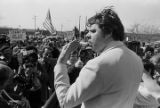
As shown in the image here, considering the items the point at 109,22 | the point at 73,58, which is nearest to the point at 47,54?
the point at 73,58

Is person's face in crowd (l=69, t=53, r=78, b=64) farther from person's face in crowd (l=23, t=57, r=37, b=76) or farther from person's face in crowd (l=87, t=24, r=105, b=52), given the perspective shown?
person's face in crowd (l=87, t=24, r=105, b=52)

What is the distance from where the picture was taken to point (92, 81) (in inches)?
81.6

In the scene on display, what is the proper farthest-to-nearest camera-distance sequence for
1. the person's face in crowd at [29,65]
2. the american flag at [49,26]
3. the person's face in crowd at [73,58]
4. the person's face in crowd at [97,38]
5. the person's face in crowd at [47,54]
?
1. the american flag at [49,26]
2. the person's face in crowd at [47,54]
3. the person's face in crowd at [73,58]
4. the person's face in crowd at [29,65]
5. the person's face in crowd at [97,38]

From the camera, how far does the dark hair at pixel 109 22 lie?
227 centimetres

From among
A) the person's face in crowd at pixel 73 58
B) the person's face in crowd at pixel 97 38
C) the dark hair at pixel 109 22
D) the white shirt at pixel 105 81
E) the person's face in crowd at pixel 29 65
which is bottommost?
the person's face in crowd at pixel 29 65

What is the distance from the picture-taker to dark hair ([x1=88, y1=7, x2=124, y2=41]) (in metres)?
2.27

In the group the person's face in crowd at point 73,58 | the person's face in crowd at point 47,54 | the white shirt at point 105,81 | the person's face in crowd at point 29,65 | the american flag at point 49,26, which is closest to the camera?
the white shirt at point 105,81

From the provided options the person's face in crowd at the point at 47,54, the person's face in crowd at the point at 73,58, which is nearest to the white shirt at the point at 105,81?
the person's face in crowd at the point at 73,58

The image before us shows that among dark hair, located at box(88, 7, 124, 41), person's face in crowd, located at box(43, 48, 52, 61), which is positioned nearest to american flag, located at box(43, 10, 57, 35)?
person's face in crowd, located at box(43, 48, 52, 61)

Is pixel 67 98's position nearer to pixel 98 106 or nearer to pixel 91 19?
pixel 98 106

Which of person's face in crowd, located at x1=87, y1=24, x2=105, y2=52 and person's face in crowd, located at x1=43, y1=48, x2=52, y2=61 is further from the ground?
person's face in crowd, located at x1=87, y1=24, x2=105, y2=52

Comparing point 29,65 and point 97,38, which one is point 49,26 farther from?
point 97,38

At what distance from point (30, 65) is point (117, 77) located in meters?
3.84

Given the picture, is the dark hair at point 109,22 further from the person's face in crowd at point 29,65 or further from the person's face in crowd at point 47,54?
the person's face in crowd at point 47,54
